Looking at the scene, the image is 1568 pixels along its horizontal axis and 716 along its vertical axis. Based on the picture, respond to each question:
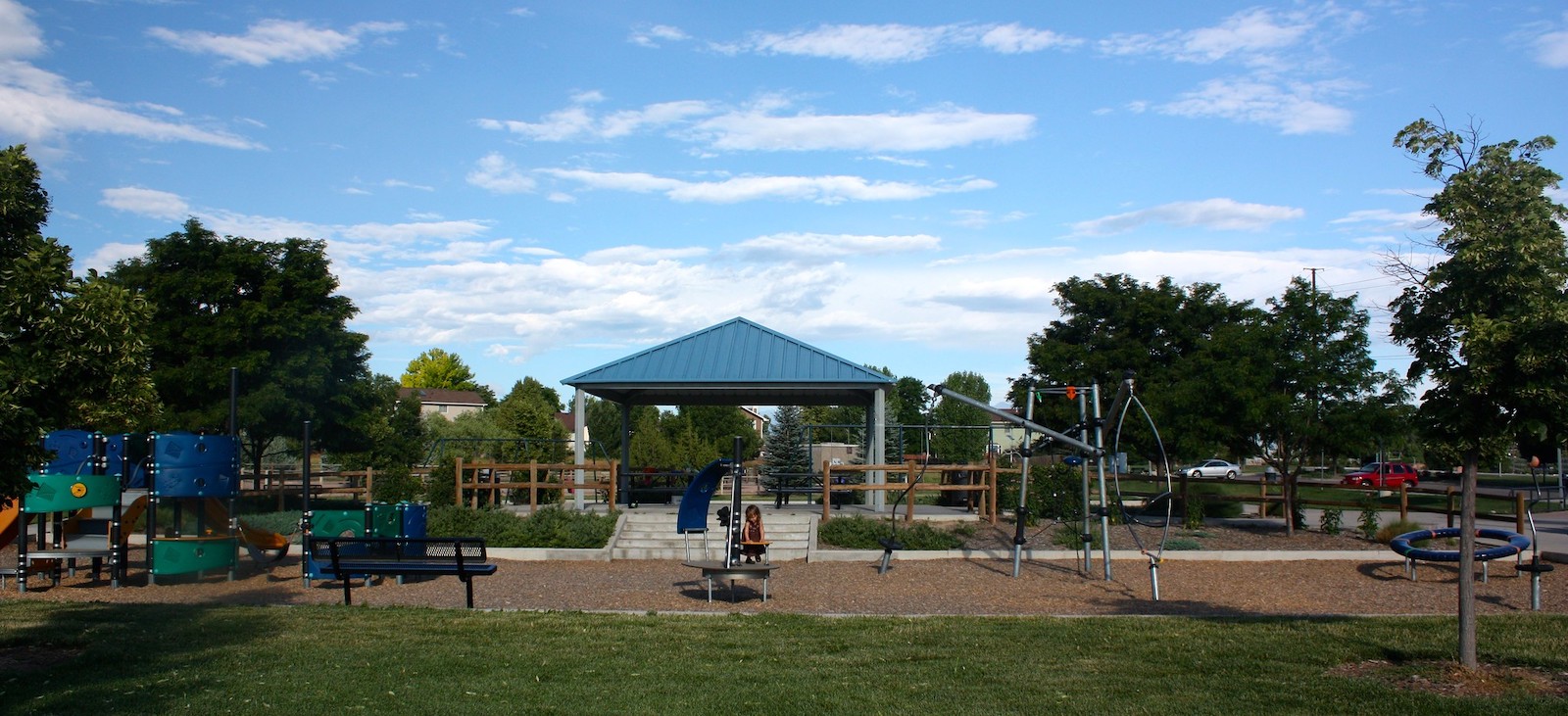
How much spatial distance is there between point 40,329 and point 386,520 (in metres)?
9.85

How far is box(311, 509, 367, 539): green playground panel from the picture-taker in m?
15.9

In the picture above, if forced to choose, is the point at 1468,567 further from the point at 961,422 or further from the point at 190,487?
the point at 961,422

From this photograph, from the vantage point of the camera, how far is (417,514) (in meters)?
16.7

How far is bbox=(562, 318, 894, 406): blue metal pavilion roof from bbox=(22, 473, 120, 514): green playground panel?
8870mm

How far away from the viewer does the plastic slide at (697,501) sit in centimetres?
1545

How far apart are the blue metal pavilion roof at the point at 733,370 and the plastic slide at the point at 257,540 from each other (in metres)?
6.11

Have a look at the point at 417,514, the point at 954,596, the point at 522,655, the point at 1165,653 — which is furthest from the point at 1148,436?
the point at 522,655

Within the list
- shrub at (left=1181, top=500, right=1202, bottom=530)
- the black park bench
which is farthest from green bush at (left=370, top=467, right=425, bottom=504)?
shrub at (left=1181, top=500, right=1202, bottom=530)

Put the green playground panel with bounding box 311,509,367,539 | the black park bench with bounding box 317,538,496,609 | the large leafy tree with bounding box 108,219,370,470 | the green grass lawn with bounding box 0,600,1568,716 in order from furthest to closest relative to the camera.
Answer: the large leafy tree with bounding box 108,219,370,470 → the green playground panel with bounding box 311,509,367,539 → the black park bench with bounding box 317,538,496,609 → the green grass lawn with bounding box 0,600,1568,716

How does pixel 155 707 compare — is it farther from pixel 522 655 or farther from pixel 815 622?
pixel 815 622

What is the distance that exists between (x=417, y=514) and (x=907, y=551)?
7.39 metres

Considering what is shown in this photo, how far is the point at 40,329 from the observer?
691cm

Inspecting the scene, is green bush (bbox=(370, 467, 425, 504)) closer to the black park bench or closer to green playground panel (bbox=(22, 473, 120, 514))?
green playground panel (bbox=(22, 473, 120, 514))

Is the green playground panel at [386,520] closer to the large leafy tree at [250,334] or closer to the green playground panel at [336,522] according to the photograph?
the green playground panel at [336,522]
